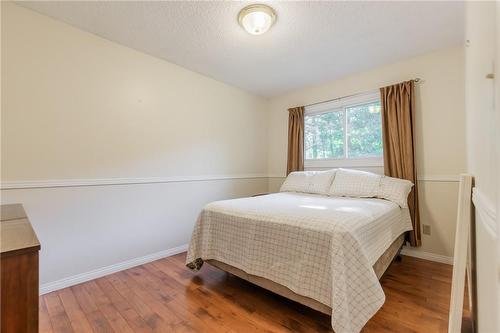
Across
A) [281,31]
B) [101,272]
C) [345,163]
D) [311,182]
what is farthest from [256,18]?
[101,272]

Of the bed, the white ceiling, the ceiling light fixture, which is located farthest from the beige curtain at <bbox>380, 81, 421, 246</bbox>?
the ceiling light fixture

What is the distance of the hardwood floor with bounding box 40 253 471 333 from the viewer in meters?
1.48

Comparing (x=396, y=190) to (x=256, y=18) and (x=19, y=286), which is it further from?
(x=19, y=286)

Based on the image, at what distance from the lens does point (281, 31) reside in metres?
2.14

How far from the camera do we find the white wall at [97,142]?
184 centimetres

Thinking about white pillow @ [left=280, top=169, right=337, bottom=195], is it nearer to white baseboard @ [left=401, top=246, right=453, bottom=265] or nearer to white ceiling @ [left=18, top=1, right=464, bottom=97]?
white baseboard @ [left=401, top=246, right=453, bottom=265]

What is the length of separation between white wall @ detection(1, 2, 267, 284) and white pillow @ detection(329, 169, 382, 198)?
162 cm

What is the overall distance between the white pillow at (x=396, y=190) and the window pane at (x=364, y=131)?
56 centimetres

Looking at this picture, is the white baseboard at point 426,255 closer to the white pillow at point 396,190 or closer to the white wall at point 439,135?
the white wall at point 439,135

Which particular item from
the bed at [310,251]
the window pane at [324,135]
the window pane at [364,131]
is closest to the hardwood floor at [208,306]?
the bed at [310,251]

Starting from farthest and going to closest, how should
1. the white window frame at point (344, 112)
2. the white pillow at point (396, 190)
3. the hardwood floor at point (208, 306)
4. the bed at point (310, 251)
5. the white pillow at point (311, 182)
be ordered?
1. the white window frame at point (344, 112)
2. the white pillow at point (311, 182)
3. the white pillow at point (396, 190)
4. the hardwood floor at point (208, 306)
5. the bed at point (310, 251)

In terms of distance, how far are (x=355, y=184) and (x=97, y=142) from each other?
8.86 ft

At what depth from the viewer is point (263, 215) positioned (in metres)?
1.74

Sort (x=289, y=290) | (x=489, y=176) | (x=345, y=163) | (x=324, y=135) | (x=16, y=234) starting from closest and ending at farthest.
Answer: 1. (x=489, y=176)
2. (x=16, y=234)
3. (x=289, y=290)
4. (x=345, y=163)
5. (x=324, y=135)
